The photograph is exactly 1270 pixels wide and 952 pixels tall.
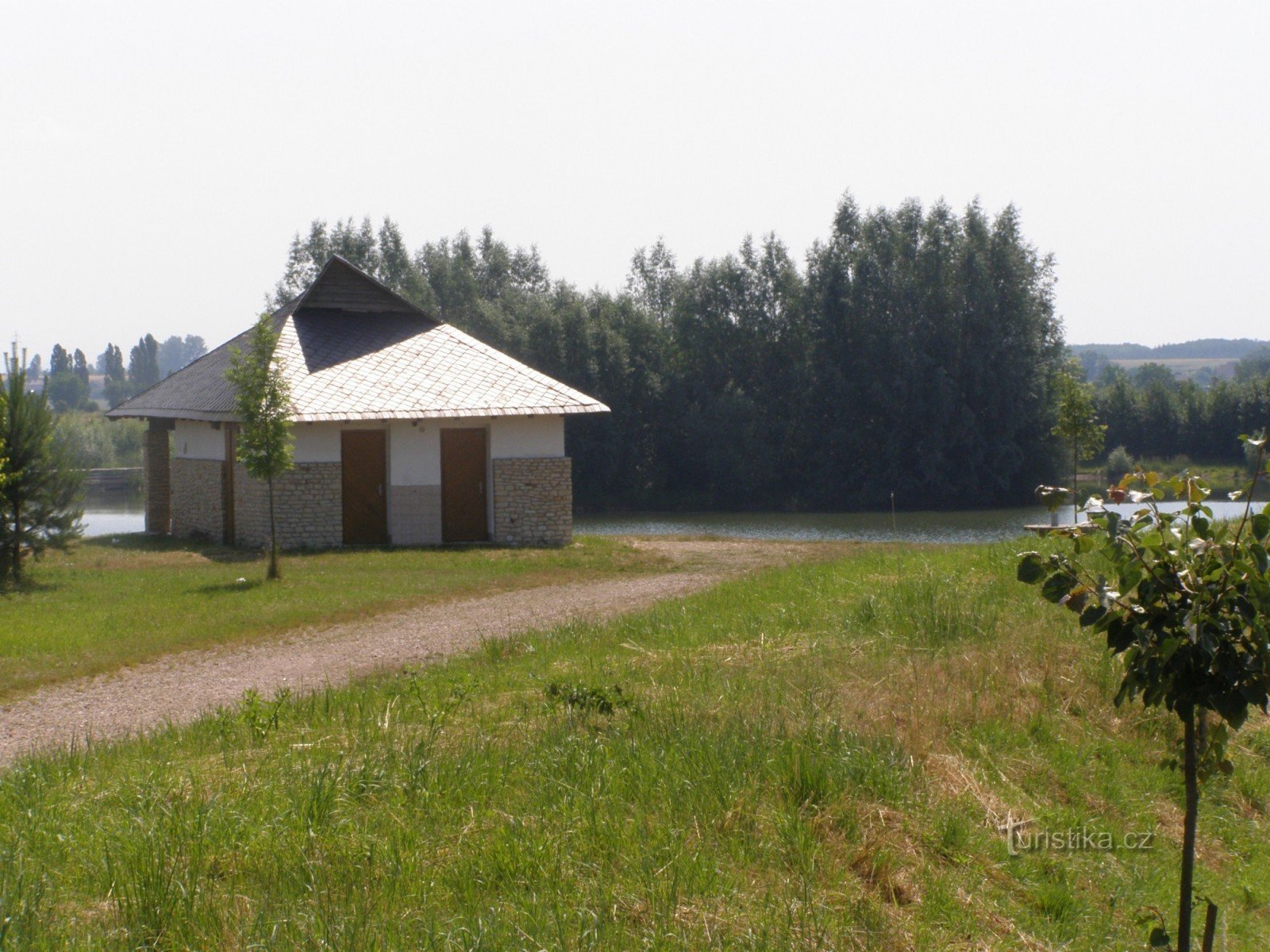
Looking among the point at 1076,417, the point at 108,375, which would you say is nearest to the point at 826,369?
the point at 1076,417

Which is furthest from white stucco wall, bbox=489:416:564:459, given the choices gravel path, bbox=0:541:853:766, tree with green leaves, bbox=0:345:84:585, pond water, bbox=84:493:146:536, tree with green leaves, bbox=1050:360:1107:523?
tree with green leaves, bbox=1050:360:1107:523

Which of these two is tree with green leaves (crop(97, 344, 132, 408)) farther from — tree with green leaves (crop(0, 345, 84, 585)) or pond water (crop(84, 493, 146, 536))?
tree with green leaves (crop(0, 345, 84, 585))

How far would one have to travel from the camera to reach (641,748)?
6098 millimetres

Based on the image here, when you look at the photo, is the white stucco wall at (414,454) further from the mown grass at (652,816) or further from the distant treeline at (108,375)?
the distant treeline at (108,375)

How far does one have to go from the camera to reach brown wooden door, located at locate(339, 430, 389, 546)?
23547mm

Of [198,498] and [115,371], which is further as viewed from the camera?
[115,371]

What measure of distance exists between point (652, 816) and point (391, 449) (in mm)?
19180

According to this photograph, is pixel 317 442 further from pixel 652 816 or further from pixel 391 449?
pixel 652 816

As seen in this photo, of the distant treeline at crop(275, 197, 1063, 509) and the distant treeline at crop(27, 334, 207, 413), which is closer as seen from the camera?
the distant treeline at crop(275, 197, 1063, 509)

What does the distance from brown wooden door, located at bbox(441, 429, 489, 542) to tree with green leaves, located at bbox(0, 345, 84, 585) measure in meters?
8.11

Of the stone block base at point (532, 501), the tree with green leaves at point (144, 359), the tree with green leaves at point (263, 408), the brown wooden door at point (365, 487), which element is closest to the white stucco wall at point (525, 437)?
the stone block base at point (532, 501)

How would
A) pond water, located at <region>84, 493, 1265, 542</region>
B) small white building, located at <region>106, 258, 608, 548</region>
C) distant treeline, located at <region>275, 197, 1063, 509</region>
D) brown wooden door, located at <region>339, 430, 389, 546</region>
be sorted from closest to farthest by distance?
small white building, located at <region>106, 258, 608, 548</region>, brown wooden door, located at <region>339, 430, 389, 546</region>, pond water, located at <region>84, 493, 1265, 542</region>, distant treeline, located at <region>275, 197, 1063, 509</region>

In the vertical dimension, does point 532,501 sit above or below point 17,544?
above

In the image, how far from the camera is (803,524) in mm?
40531
